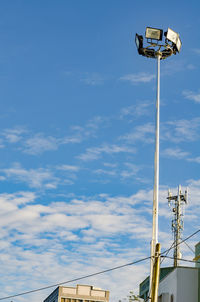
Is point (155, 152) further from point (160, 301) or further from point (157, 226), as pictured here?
point (160, 301)

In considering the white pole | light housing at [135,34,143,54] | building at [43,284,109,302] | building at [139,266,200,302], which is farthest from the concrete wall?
building at [43,284,109,302]

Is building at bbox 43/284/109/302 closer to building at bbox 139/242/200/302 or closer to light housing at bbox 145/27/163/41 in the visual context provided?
building at bbox 139/242/200/302

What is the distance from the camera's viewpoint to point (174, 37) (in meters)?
28.9

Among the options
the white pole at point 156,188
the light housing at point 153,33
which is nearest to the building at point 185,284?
the white pole at point 156,188

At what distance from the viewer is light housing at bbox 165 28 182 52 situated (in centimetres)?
2857

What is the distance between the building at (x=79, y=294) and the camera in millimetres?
120206

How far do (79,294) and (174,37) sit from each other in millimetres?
101663

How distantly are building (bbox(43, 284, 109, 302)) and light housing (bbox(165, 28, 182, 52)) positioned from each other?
9793cm

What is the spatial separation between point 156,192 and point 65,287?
99743 millimetres

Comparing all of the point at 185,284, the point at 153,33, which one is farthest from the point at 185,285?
the point at 153,33

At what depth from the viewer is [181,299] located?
28.2 meters

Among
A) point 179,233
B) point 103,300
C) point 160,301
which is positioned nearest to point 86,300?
point 103,300

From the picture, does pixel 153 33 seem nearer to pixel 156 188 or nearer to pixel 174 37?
pixel 174 37

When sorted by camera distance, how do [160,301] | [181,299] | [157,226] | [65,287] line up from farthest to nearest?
[65,287] < [160,301] < [181,299] < [157,226]
